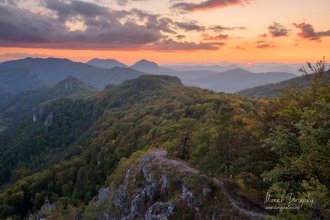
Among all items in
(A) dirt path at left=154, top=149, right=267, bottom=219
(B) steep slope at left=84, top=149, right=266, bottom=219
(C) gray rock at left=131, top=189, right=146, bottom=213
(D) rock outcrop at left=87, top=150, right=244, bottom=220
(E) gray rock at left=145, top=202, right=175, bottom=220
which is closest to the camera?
(A) dirt path at left=154, top=149, right=267, bottom=219

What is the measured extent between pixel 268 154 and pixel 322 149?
488 inches

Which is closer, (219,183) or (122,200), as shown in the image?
(219,183)

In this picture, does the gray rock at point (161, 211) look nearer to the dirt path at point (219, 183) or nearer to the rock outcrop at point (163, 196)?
the rock outcrop at point (163, 196)

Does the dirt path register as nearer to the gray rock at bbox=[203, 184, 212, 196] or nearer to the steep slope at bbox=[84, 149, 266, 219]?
the steep slope at bbox=[84, 149, 266, 219]

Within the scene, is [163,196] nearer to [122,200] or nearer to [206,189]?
[206,189]

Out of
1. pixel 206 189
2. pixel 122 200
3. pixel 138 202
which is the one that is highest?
pixel 206 189

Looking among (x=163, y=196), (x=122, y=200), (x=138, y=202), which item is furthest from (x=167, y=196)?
(x=122, y=200)

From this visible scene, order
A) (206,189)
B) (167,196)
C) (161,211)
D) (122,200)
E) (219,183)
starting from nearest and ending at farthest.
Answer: (206,189) < (219,183) < (161,211) < (167,196) < (122,200)

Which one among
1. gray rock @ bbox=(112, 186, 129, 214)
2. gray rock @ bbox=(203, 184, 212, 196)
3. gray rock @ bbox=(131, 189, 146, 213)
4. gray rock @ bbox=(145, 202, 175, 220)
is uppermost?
gray rock @ bbox=(203, 184, 212, 196)

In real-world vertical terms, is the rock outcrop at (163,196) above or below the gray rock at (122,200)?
above

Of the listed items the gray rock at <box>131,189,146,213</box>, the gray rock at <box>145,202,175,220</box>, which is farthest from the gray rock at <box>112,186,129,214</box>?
the gray rock at <box>145,202,175,220</box>

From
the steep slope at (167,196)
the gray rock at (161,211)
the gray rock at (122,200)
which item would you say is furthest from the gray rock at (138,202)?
the gray rock at (161,211)

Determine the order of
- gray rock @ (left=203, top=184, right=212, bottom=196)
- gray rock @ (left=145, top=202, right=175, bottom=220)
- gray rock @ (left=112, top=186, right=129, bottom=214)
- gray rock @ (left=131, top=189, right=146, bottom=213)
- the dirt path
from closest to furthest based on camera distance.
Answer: the dirt path < gray rock @ (left=203, top=184, right=212, bottom=196) < gray rock @ (left=145, top=202, right=175, bottom=220) < gray rock @ (left=131, top=189, right=146, bottom=213) < gray rock @ (left=112, top=186, right=129, bottom=214)

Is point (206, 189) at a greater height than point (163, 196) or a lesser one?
greater
